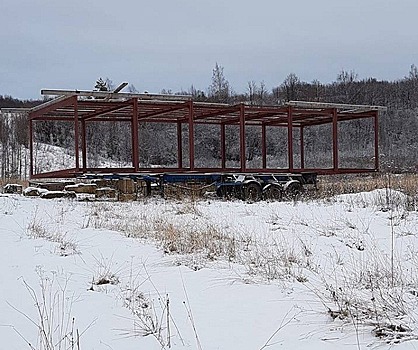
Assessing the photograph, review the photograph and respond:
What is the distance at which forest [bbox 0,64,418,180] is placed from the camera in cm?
4385

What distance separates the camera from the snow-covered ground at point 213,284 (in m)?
4.17

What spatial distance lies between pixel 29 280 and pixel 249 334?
294cm

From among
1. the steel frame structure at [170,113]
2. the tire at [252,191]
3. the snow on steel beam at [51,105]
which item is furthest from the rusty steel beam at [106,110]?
the tire at [252,191]

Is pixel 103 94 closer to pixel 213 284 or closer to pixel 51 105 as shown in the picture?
pixel 51 105

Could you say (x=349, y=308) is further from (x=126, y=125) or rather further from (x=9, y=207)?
(x=126, y=125)

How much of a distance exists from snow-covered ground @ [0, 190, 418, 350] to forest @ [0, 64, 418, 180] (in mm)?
29759

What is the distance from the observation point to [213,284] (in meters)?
5.88

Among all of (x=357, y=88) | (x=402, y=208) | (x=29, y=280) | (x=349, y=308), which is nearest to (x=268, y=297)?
(x=349, y=308)

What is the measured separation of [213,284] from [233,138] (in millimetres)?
40977

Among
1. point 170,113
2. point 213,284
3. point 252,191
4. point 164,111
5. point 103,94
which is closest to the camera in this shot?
point 213,284

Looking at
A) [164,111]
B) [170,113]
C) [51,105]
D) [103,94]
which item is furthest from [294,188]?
[51,105]

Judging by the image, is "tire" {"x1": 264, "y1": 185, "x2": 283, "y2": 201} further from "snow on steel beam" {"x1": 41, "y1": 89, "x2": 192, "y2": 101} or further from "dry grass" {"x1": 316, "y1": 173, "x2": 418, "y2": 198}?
"snow on steel beam" {"x1": 41, "y1": 89, "x2": 192, "y2": 101}

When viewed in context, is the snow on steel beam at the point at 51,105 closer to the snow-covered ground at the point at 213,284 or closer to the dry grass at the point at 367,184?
the snow-covered ground at the point at 213,284

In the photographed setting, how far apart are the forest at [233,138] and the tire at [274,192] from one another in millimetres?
18722
